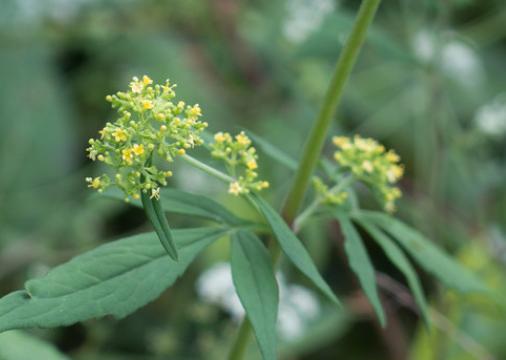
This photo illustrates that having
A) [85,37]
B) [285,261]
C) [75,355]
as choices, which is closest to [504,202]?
[285,261]

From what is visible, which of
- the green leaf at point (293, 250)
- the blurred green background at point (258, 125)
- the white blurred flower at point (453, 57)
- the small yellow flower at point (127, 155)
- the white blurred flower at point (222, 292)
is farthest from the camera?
the white blurred flower at point (453, 57)

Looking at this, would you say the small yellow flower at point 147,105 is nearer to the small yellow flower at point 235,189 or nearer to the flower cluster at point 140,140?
the flower cluster at point 140,140

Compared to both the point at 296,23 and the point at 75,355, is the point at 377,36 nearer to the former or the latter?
the point at 296,23

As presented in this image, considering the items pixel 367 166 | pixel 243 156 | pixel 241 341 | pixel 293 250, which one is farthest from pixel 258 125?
pixel 293 250

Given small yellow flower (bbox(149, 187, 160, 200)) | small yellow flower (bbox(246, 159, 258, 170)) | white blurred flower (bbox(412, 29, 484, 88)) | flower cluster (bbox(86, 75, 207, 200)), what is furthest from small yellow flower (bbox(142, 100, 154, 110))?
white blurred flower (bbox(412, 29, 484, 88))

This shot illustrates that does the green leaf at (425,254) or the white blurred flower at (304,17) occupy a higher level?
the white blurred flower at (304,17)

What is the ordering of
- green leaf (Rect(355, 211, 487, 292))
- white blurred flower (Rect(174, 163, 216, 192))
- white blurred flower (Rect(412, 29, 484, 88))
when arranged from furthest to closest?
1. white blurred flower (Rect(412, 29, 484, 88))
2. white blurred flower (Rect(174, 163, 216, 192))
3. green leaf (Rect(355, 211, 487, 292))

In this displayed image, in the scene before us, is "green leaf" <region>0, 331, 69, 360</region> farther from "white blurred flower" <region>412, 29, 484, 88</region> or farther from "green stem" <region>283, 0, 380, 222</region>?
"white blurred flower" <region>412, 29, 484, 88</region>

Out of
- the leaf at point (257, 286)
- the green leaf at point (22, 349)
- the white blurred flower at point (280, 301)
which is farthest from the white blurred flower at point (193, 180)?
the leaf at point (257, 286)
